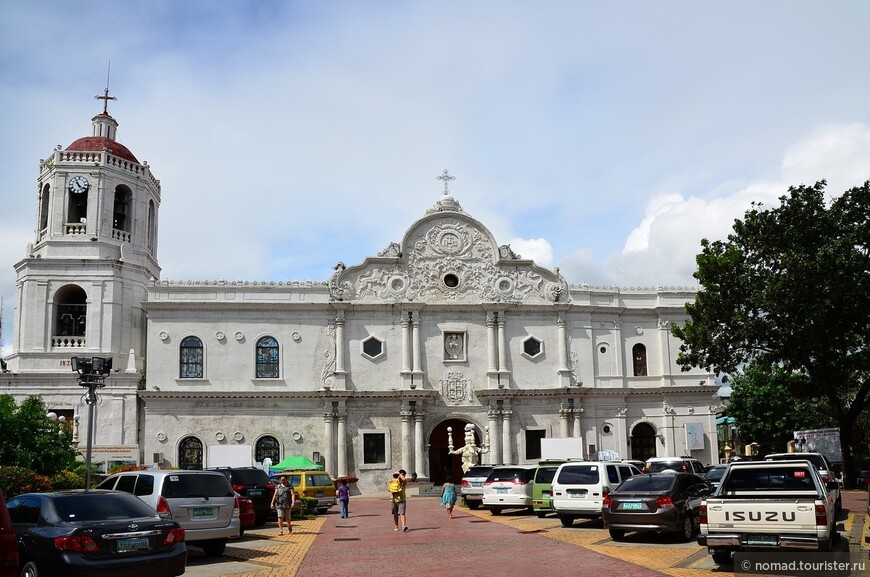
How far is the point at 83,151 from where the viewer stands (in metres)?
39.2

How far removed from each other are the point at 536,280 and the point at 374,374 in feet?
31.8

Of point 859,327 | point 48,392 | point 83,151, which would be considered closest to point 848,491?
point 859,327

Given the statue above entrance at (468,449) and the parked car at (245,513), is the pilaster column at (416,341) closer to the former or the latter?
the statue above entrance at (468,449)

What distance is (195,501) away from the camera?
15.2 metres

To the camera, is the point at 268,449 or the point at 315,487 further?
the point at 268,449

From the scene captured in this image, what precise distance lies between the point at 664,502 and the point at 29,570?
11219 mm

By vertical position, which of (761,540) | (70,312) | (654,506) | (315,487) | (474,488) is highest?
(70,312)

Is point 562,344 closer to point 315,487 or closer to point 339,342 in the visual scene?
point 339,342

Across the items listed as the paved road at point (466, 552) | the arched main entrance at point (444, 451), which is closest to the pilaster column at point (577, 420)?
the arched main entrance at point (444, 451)

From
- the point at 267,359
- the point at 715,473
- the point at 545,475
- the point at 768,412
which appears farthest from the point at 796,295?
the point at 768,412

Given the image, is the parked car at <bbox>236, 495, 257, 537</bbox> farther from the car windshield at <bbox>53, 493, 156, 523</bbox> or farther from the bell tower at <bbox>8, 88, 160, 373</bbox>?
the bell tower at <bbox>8, 88, 160, 373</bbox>

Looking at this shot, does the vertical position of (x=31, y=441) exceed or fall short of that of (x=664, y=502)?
it exceeds it

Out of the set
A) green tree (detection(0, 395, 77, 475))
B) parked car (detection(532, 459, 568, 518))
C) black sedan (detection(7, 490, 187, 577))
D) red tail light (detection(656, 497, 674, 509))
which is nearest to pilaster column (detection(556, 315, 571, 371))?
parked car (detection(532, 459, 568, 518))

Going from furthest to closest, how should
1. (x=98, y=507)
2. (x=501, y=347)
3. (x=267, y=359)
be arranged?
(x=501, y=347), (x=267, y=359), (x=98, y=507)
